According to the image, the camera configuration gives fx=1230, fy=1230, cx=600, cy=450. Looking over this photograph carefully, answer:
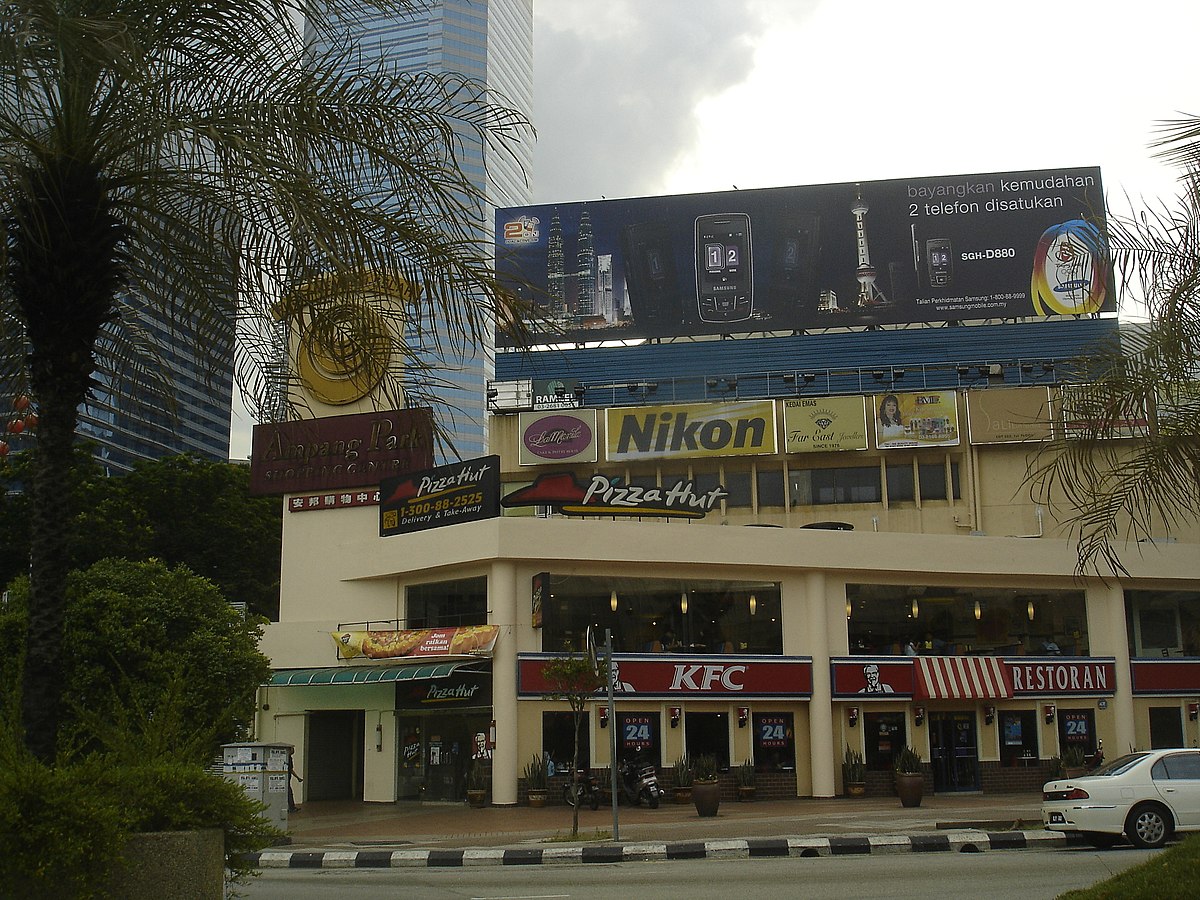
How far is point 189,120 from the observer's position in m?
8.27

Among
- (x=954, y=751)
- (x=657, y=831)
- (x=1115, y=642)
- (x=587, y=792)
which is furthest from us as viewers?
(x=1115, y=642)

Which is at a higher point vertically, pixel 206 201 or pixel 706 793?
pixel 206 201

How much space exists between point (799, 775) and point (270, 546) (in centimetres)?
2985

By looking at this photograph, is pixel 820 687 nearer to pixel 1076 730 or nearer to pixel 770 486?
pixel 1076 730

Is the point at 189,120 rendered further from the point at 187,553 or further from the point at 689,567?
the point at 187,553

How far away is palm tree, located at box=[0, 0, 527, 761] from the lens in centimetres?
790

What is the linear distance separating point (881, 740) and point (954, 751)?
2104 millimetres

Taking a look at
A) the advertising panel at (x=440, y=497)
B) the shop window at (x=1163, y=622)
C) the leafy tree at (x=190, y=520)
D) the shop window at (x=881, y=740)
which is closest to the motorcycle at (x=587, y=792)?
the advertising panel at (x=440, y=497)

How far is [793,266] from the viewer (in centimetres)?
5144

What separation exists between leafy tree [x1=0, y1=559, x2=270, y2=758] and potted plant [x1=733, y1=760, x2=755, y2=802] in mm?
12172

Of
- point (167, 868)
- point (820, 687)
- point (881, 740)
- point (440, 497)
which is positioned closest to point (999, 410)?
point (881, 740)

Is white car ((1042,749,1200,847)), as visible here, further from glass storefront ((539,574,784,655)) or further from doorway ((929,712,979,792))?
doorway ((929,712,979,792))

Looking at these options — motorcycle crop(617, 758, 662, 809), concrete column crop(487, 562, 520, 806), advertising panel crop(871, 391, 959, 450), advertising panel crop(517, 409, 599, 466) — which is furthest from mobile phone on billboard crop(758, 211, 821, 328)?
motorcycle crop(617, 758, 662, 809)

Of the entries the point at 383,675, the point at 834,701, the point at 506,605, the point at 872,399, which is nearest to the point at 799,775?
the point at 834,701
